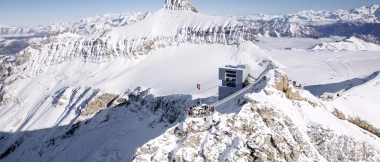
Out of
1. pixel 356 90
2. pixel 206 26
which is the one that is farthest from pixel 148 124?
pixel 206 26

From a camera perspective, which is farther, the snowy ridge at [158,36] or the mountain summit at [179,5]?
the mountain summit at [179,5]

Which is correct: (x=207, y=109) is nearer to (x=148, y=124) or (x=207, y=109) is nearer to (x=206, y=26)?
(x=148, y=124)

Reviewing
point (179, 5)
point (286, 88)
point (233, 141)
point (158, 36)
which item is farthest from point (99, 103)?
point (233, 141)

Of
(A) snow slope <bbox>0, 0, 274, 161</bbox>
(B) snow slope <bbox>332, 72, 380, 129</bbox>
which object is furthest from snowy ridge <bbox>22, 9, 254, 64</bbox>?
(B) snow slope <bbox>332, 72, 380, 129</bbox>

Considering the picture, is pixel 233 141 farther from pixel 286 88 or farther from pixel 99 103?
pixel 99 103

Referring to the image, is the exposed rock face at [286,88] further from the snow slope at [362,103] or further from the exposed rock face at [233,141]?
the snow slope at [362,103]

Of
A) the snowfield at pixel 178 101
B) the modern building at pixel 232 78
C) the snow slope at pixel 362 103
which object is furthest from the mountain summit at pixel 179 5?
the modern building at pixel 232 78
